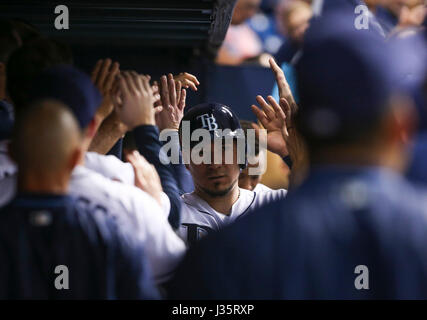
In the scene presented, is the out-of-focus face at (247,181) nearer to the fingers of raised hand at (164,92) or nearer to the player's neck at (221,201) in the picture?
the player's neck at (221,201)

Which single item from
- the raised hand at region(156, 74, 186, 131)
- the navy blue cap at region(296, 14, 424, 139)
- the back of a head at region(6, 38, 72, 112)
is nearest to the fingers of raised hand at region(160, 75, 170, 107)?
the raised hand at region(156, 74, 186, 131)

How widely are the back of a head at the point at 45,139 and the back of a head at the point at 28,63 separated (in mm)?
234

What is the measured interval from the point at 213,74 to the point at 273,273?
7.69ft

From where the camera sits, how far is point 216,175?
8.16 ft

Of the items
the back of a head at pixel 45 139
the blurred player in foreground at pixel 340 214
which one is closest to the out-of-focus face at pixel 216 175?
the back of a head at pixel 45 139

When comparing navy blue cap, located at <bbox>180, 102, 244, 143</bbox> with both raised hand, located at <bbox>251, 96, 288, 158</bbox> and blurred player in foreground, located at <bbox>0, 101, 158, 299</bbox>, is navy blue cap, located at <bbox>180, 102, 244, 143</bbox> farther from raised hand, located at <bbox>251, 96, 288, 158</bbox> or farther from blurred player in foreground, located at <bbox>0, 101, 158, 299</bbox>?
blurred player in foreground, located at <bbox>0, 101, 158, 299</bbox>

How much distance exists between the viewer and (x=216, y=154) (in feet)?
7.93

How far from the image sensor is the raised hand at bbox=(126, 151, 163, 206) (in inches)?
77.5

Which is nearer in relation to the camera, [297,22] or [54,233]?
[54,233]

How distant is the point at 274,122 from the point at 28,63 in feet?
3.24

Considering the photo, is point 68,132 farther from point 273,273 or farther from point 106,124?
point 273,273

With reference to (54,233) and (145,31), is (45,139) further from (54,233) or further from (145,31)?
(145,31)

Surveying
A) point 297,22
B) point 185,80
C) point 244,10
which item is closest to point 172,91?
point 185,80

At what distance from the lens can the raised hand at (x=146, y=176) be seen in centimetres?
197
